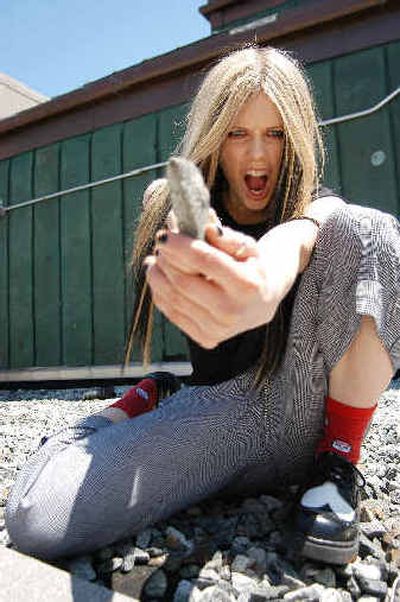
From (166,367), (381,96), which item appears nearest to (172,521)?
(166,367)

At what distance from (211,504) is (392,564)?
435mm

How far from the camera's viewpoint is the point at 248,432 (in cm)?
121

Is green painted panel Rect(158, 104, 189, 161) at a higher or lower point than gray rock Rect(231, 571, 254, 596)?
higher

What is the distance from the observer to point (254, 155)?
1283mm

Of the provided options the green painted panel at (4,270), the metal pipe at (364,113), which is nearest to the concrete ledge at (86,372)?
the green painted panel at (4,270)

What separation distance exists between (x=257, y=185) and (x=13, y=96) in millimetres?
5991

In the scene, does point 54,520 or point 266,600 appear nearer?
point 266,600

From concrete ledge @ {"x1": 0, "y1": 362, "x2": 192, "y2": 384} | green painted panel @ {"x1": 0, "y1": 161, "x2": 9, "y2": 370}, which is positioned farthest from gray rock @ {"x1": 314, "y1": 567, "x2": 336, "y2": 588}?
green painted panel @ {"x1": 0, "y1": 161, "x2": 9, "y2": 370}

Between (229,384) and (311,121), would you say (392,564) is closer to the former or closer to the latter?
(229,384)

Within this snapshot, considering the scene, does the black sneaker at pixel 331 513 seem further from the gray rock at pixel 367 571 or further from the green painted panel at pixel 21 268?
the green painted panel at pixel 21 268

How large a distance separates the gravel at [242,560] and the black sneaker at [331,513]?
0.03 meters

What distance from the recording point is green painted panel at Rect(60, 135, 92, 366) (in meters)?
4.74

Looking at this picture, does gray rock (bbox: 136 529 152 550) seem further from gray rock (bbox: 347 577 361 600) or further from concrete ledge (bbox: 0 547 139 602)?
gray rock (bbox: 347 577 361 600)

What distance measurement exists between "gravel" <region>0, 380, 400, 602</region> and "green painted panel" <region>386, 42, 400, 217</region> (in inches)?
113
